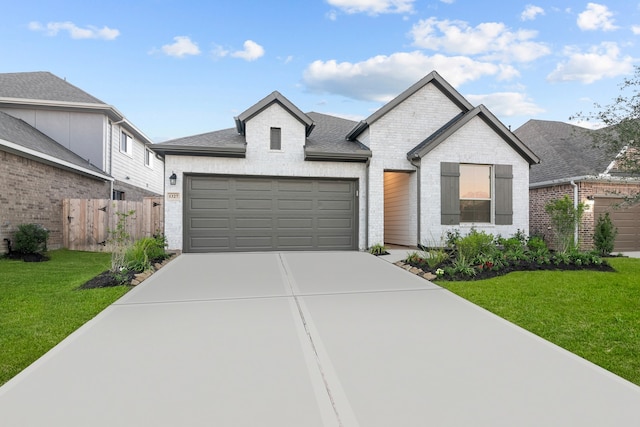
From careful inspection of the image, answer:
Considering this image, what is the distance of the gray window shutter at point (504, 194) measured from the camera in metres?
10.2

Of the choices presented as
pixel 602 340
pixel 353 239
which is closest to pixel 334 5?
pixel 353 239

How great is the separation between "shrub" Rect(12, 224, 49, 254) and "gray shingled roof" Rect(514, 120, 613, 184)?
54.6 feet

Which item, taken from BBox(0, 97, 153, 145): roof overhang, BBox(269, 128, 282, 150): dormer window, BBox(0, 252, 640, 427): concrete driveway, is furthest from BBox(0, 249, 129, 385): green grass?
BBox(0, 97, 153, 145): roof overhang

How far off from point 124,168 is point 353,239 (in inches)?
486

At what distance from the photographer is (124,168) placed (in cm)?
1574

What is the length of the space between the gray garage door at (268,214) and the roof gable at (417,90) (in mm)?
1928

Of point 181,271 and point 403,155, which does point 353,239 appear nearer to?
point 403,155

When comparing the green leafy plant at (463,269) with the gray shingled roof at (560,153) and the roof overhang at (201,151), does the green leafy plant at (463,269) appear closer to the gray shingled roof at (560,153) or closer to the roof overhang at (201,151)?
the roof overhang at (201,151)

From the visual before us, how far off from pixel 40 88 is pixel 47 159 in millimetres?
6833

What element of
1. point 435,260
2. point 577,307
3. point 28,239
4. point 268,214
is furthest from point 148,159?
point 577,307

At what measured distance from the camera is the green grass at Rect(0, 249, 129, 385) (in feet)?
10.3

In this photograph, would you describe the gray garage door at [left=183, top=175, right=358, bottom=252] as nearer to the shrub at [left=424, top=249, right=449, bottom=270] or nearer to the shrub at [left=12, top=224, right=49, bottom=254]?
the shrub at [left=424, top=249, right=449, bottom=270]

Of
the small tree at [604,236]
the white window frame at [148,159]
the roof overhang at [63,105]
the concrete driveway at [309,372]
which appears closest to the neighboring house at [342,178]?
the small tree at [604,236]

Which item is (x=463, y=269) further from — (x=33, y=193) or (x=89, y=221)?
(x=33, y=193)
